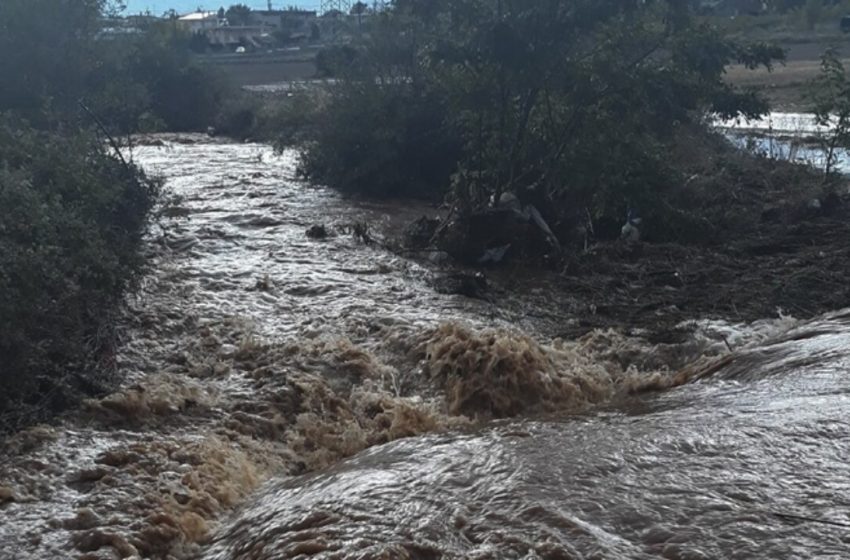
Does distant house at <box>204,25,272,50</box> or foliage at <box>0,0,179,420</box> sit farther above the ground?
A: distant house at <box>204,25,272,50</box>

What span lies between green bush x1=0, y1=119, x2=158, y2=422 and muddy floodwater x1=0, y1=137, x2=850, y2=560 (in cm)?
47

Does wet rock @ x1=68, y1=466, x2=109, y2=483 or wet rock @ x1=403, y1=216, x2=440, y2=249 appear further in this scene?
wet rock @ x1=403, y1=216, x2=440, y2=249

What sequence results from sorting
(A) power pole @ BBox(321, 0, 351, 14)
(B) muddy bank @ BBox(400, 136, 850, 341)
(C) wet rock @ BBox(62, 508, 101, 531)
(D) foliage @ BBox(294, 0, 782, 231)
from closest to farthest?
(C) wet rock @ BBox(62, 508, 101, 531)
(B) muddy bank @ BBox(400, 136, 850, 341)
(D) foliage @ BBox(294, 0, 782, 231)
(A) power pole @ BBox(321, 0, 351, 14)

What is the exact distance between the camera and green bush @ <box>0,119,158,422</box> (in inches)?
328

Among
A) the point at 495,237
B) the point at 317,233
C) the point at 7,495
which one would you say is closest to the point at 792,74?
the point at 495,237

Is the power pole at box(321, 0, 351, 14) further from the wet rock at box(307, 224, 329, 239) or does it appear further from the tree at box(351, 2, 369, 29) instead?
the wet rock at box(307, 224, 329, 239)

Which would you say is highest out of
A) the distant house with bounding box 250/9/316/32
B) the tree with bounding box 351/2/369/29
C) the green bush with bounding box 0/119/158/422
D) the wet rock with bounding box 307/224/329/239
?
the distant house with bounding box 250/9/316/32

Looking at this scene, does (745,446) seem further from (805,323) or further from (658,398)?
(805,323)

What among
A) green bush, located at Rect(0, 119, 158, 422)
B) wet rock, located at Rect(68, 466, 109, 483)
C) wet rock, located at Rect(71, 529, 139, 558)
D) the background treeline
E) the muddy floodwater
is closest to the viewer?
the muddy floodwater

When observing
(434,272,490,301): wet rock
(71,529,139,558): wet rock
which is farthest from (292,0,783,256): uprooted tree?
(71,529,139,558): wet rock

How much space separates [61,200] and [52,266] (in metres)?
2.78

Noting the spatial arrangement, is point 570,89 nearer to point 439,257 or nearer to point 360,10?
point 439,257

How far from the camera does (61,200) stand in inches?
457

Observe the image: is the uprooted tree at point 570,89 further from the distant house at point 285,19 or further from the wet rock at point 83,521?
the distant house at point 285,19
